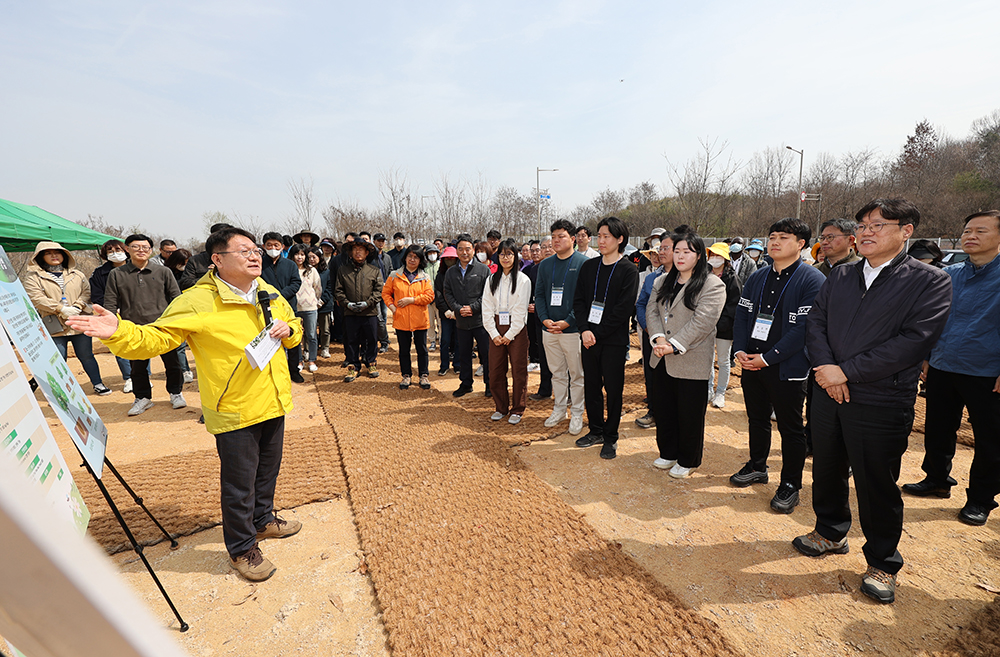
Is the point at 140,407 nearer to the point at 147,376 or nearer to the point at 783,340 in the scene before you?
the point at 147,376

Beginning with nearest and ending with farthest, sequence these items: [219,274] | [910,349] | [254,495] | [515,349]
A: [910,349] < [219,274] < [254,495] < [515,349]

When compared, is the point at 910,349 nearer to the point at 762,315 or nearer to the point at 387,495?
the point at 762,315

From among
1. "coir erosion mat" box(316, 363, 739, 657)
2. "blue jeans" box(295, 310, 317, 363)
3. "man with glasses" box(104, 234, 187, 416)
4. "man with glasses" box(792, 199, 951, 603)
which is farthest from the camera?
"blue jeans" box(295, 310, 317, 363)

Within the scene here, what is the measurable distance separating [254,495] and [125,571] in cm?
97

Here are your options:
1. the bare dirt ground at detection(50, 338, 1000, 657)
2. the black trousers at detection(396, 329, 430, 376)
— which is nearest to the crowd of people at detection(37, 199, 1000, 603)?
the bare dirt ground at detection(50, 338, 1000, 657)

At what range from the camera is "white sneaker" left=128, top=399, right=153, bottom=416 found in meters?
5.82

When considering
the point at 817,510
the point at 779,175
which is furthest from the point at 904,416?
the point at 779,175

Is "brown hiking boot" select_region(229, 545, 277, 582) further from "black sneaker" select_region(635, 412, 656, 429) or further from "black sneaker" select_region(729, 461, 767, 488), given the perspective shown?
"black sneaker" select_region(635, 412, 656, 429)

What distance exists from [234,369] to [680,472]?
3581 mm

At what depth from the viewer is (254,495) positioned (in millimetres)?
3012

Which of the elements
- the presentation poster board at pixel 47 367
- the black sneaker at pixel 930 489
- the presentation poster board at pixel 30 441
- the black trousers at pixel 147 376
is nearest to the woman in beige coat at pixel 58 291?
the black trousers at pixel 147 376

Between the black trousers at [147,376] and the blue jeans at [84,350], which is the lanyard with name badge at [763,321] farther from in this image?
the blue jeans at [84,350]

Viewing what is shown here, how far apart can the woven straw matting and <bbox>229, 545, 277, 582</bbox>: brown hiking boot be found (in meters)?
0.72

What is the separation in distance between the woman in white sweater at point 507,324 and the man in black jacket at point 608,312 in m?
0.85
